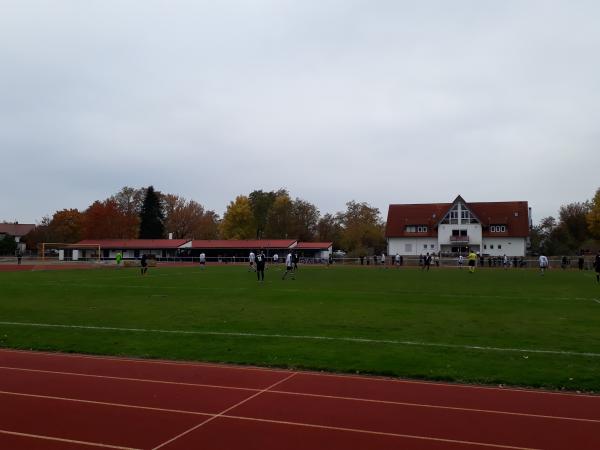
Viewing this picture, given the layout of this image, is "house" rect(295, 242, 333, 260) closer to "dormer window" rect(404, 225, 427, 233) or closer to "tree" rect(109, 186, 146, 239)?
"dormer window" rect(404, 225, 427, 233)

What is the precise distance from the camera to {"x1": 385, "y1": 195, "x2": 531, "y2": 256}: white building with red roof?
7881cm

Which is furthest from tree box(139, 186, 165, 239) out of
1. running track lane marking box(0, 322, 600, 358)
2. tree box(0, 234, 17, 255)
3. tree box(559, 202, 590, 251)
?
running track lane marking box(0, 322, 600, 358)

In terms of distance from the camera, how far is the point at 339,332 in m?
12.8

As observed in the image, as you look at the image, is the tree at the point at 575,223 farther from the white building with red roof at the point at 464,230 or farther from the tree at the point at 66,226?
the tree at the point at 66,226

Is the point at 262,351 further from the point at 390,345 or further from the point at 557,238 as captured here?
the point at 557,238

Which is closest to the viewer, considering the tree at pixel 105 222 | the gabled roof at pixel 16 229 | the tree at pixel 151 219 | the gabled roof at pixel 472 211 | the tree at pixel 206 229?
the gabled roof at pixel 472 211

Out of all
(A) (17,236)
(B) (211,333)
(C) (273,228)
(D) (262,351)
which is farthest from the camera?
(A) (17,236)

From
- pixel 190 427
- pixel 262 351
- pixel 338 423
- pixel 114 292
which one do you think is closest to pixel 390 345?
pixel 262 351

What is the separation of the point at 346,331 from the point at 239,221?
298ft

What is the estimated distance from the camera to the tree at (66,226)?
104188 mm

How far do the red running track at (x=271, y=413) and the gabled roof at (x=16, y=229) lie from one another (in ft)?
477

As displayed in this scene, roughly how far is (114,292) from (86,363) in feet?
51.0

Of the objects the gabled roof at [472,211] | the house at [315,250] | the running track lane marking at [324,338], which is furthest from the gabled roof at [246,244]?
the running track lane marking at [324,338]

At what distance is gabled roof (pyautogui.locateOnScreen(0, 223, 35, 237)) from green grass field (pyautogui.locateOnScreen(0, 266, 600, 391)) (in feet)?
431
